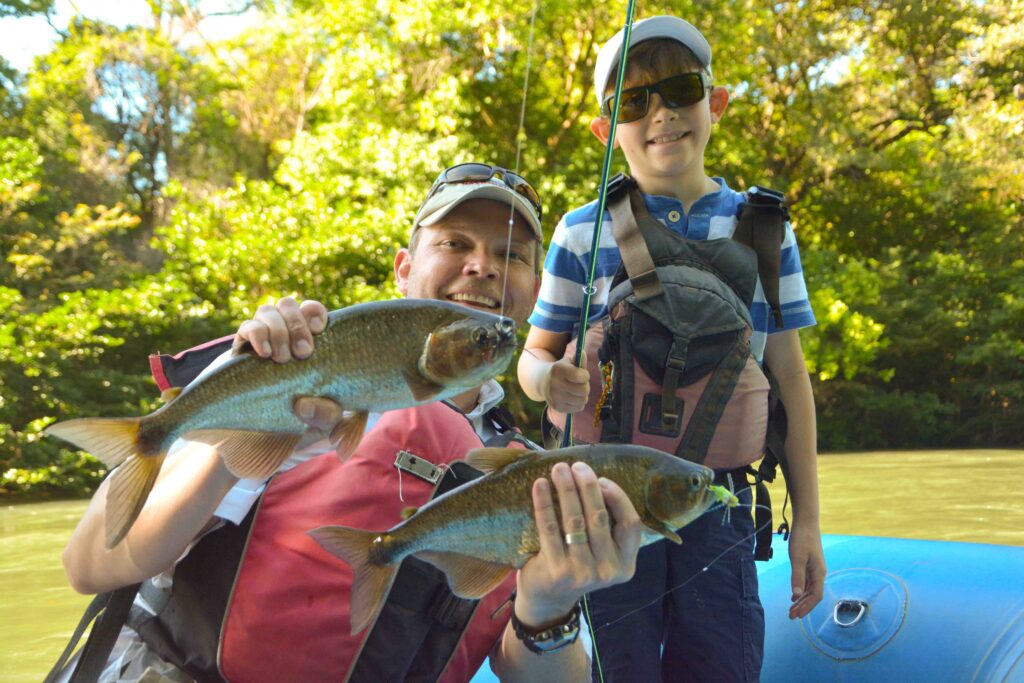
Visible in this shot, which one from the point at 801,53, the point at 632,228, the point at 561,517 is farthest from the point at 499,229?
the point at 801,53

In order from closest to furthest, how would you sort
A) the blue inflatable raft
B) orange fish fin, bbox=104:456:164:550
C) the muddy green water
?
orange fish fin, bbox=104:456:164:550
the blue inflatable raft
the muddy green water

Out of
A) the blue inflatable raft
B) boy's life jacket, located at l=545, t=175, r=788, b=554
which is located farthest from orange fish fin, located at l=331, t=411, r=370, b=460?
the blue inflatable raft

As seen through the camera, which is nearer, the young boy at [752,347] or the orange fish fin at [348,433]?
the orange fish fin at [348,433]

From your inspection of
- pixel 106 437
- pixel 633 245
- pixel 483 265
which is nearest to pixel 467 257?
pixel 483 265

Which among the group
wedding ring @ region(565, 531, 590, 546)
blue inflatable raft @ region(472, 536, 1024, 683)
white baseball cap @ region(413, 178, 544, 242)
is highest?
white baseball cap @ region(413, 178, 544, 242)

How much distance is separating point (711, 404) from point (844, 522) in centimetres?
761

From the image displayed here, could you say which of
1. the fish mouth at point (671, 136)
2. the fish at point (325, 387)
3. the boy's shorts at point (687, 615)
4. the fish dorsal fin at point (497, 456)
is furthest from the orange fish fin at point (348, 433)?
the fish mouth at point (671, 136)

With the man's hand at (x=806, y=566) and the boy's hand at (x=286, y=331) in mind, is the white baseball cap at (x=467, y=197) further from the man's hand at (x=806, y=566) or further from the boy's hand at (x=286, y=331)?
the man's hand at (x=806, y=566)

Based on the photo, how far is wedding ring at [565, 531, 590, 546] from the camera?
5.27ft

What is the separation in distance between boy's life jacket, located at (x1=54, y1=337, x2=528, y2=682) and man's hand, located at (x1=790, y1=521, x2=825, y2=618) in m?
1.26

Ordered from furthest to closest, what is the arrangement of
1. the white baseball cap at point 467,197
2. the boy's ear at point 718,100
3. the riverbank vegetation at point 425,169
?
the riverbank vegetation at point 425,169
the boy's ear at point 718,100
the white baseball cap at point 467,197

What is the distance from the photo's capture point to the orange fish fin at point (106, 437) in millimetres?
1184

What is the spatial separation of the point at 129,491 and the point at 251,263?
15527mm

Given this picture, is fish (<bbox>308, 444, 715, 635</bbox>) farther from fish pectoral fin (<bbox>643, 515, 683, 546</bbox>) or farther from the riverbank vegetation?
the riverbank vegetation
